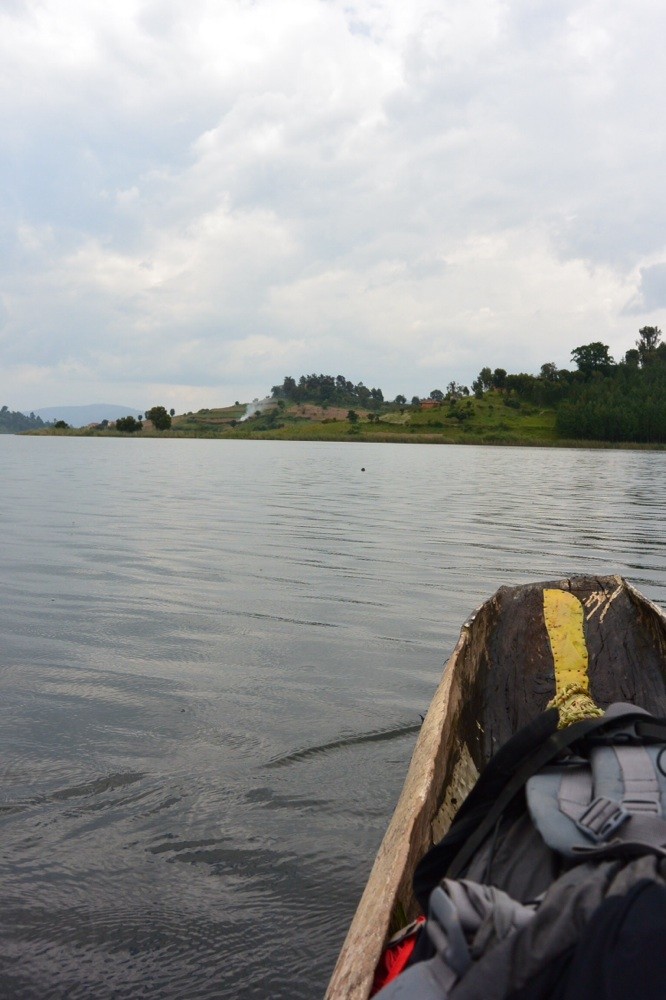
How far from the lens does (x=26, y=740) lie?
6.23 meters

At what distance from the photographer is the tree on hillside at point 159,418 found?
18438 centimetres

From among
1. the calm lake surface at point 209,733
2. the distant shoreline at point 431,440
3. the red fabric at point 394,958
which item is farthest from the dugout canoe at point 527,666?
the distant shoreline at point 431,440

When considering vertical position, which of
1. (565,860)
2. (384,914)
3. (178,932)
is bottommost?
(178,932)

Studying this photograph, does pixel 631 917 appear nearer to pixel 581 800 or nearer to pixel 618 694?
pixel 581 800

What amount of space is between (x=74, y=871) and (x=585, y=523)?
18911mm

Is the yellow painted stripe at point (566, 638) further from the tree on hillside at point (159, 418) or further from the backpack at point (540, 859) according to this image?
the tree on hillside at point (159, 418)

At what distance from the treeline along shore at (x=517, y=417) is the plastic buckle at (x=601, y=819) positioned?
133 meters

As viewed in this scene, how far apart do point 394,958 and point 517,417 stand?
159 metres

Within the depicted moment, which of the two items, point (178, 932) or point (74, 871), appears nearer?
point (178, 932)

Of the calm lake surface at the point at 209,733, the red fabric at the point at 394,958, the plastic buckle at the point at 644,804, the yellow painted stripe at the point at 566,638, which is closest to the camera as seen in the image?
the red fabric at the point at 394,958

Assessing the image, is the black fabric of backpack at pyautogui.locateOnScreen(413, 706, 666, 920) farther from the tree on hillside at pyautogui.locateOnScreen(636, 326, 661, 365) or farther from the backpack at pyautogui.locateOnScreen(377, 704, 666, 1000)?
the tree on hillside at pyautogui.locateOnScreen(636, 326, 661, 365)

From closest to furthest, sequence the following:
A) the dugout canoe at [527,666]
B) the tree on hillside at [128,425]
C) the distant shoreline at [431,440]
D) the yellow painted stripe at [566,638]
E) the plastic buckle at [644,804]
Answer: the plastic buckle at [644,804] < the dugout canoe at [527,666] < the yellow painted stripe at [566,638] < the distant shoreline at [431,440] < the tree on hillside at [128,425]

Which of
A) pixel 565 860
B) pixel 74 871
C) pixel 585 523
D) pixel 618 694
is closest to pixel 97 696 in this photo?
pixel 74 871

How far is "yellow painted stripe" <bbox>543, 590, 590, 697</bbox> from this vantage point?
5.73 meters
